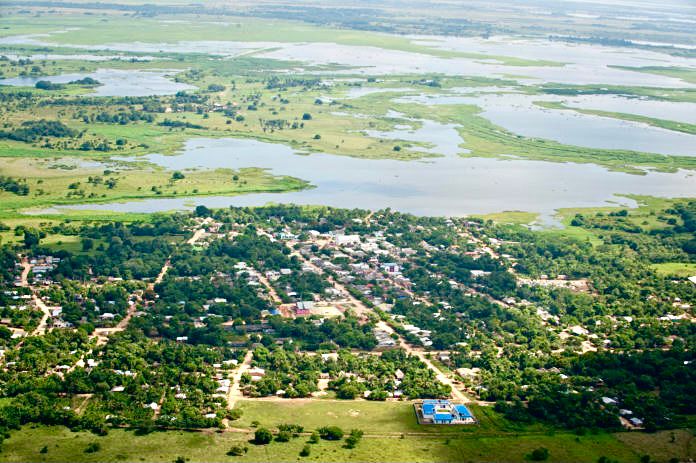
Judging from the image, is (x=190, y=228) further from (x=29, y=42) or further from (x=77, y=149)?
(x=29, y=42)

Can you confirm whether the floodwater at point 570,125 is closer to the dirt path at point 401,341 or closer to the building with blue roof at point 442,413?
the dirt path at point 401,341

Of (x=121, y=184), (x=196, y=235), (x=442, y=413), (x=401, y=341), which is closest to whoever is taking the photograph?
(x=442, y=413)

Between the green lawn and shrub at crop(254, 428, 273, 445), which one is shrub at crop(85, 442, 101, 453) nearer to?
the green lawn

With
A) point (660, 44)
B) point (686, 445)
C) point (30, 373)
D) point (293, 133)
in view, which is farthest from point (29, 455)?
point (660, 44)

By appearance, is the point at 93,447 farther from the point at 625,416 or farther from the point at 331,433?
the point at 625,416

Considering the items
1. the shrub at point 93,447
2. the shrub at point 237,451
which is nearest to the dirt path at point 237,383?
the shrub at point 237,451

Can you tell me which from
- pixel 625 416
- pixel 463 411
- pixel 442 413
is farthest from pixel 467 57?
pixel 442 413
